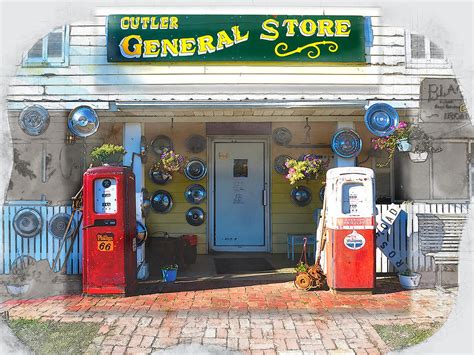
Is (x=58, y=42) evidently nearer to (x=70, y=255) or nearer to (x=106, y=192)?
(x=106, y=192)

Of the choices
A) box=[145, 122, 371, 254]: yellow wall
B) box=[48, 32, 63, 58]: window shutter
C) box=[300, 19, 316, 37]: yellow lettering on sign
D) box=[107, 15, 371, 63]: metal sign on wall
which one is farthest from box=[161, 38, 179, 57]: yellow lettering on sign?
box=[145, 122, 371, 254]: yellow wall

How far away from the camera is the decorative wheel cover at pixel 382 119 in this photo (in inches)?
288

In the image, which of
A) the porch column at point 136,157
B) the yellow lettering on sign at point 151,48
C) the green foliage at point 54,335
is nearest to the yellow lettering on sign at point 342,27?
the yellow lettering on sign at point 151,48

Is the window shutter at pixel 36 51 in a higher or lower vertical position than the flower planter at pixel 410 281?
higher

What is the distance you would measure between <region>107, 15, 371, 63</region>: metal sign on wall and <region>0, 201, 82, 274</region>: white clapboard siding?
9.02 feet

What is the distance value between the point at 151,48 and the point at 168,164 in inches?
80.8

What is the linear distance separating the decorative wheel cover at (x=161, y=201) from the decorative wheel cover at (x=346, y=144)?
3.93 m

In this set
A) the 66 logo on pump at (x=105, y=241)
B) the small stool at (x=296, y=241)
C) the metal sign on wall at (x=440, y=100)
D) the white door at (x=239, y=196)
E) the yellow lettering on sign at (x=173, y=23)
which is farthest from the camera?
the white door at (x=239, y=196)

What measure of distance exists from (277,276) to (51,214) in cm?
385

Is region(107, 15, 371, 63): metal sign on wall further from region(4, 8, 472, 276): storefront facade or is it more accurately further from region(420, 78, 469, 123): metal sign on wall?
region(420, 78, 469, 123): metal sign on wall

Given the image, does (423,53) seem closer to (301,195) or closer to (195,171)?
(301,195)

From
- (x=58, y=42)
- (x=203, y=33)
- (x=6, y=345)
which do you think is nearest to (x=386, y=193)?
Answer: (x=203, y=33)

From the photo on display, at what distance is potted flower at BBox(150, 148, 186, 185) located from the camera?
812cm

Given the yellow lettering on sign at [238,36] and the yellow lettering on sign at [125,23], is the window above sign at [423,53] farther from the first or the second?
the yellow lettering on sign at [125,23]
